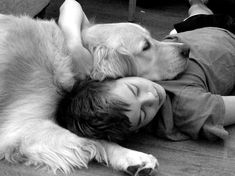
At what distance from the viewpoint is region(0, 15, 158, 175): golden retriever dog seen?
46.4 inches

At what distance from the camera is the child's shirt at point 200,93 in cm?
131

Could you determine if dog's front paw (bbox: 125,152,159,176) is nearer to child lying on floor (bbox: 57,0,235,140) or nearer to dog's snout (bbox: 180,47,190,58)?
child lying on floor (bbox: 57,0,235,140)

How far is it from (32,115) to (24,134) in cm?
7

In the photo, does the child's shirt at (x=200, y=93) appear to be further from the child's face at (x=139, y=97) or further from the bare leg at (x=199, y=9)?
the bare leg at (x=199, y=9)

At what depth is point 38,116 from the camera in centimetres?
123

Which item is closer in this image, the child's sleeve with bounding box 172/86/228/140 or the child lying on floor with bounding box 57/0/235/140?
the child lying on floor with bounding box 57/0/235/140

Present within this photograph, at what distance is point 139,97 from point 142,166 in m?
0.24

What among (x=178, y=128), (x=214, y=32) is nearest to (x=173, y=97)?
(x=178, y=128)

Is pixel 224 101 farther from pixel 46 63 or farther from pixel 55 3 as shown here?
pixel 55 3

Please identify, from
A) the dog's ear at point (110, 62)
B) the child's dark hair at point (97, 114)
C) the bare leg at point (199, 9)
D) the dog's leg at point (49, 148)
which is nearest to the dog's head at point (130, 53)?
the dog's ear at point (110, 62)

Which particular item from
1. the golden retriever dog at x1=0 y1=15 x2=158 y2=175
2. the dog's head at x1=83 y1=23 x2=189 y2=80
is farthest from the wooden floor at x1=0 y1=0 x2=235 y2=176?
the dog's head at x1=83 y1=23 x2=189 y2=80

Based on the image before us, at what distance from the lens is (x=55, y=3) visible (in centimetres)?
298

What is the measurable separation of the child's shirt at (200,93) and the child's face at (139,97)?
0.07 metres

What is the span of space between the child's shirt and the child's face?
7 centimetres
